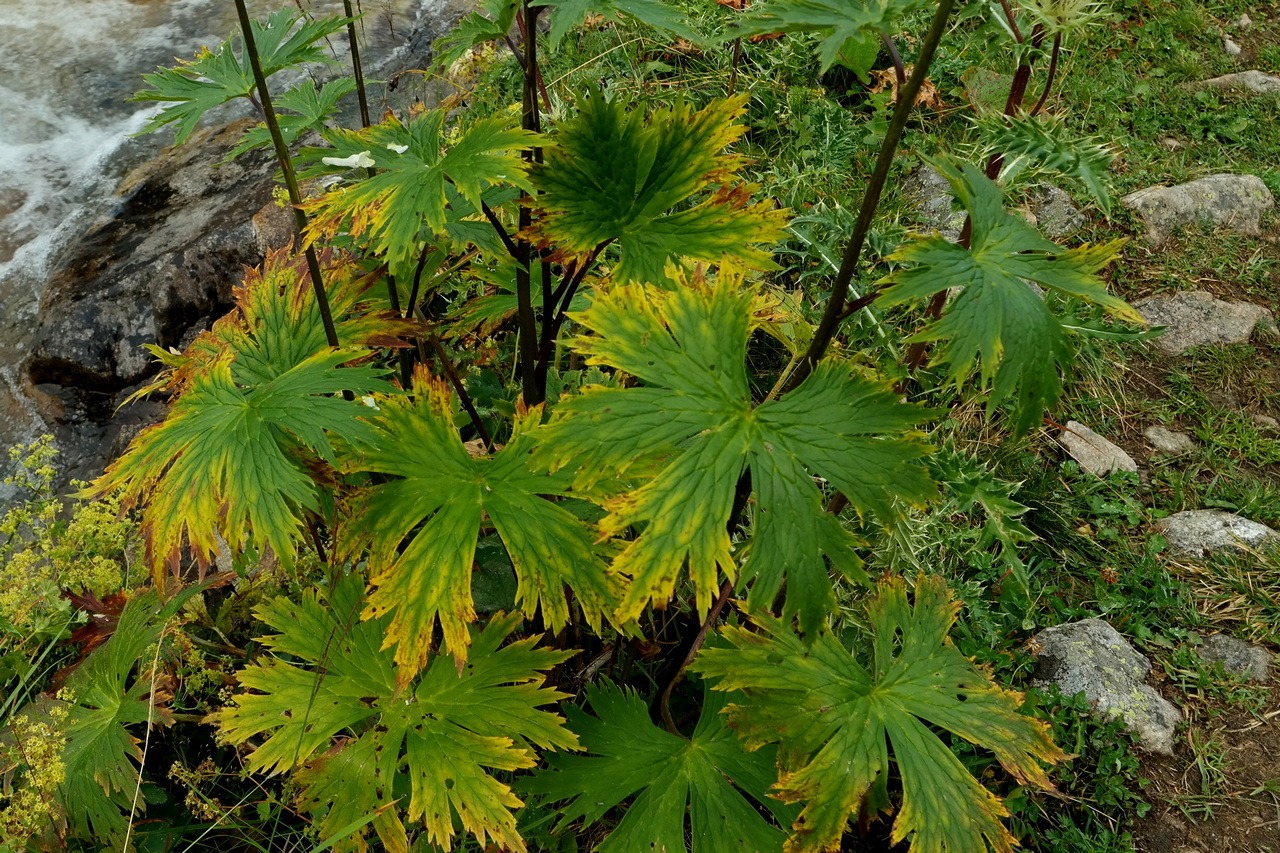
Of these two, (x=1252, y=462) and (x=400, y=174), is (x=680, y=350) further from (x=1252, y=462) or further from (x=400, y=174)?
(x=1252, y=462)

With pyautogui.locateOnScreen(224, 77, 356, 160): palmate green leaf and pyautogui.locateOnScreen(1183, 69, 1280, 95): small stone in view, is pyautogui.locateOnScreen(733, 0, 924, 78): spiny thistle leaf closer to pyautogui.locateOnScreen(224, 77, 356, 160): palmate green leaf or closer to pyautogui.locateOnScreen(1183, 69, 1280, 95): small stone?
pyautogui.locateOnScreen(224, 77, 356, 160): palmate green leaf

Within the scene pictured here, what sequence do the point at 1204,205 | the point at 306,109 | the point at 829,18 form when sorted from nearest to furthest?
the point at 829,18 → the point at 306,109 → the point at 1204,205

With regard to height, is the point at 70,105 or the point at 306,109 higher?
the point at 306,109

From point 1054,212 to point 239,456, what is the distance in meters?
3.24

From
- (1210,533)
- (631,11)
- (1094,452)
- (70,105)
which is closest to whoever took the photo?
(631,11)

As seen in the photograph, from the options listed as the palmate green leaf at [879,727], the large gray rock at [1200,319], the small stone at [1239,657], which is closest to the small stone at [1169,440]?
the large gray rock at [1200,319]

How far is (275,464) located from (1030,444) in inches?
93.5

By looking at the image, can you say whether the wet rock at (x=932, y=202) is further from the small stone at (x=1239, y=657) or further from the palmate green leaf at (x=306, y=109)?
the palmate green leaf at (x=306, y=109)

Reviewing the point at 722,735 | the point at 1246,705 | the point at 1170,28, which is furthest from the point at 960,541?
the point at 1170,28

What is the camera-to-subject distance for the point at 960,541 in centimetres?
248

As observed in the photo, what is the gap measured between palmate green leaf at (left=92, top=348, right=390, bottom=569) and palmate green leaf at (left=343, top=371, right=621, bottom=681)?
0.34 ft

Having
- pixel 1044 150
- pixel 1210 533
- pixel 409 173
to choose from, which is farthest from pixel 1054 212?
pixel 409 173

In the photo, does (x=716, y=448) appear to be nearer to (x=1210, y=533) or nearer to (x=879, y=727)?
(x=879, y=727)

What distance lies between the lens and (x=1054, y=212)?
3400 mm
